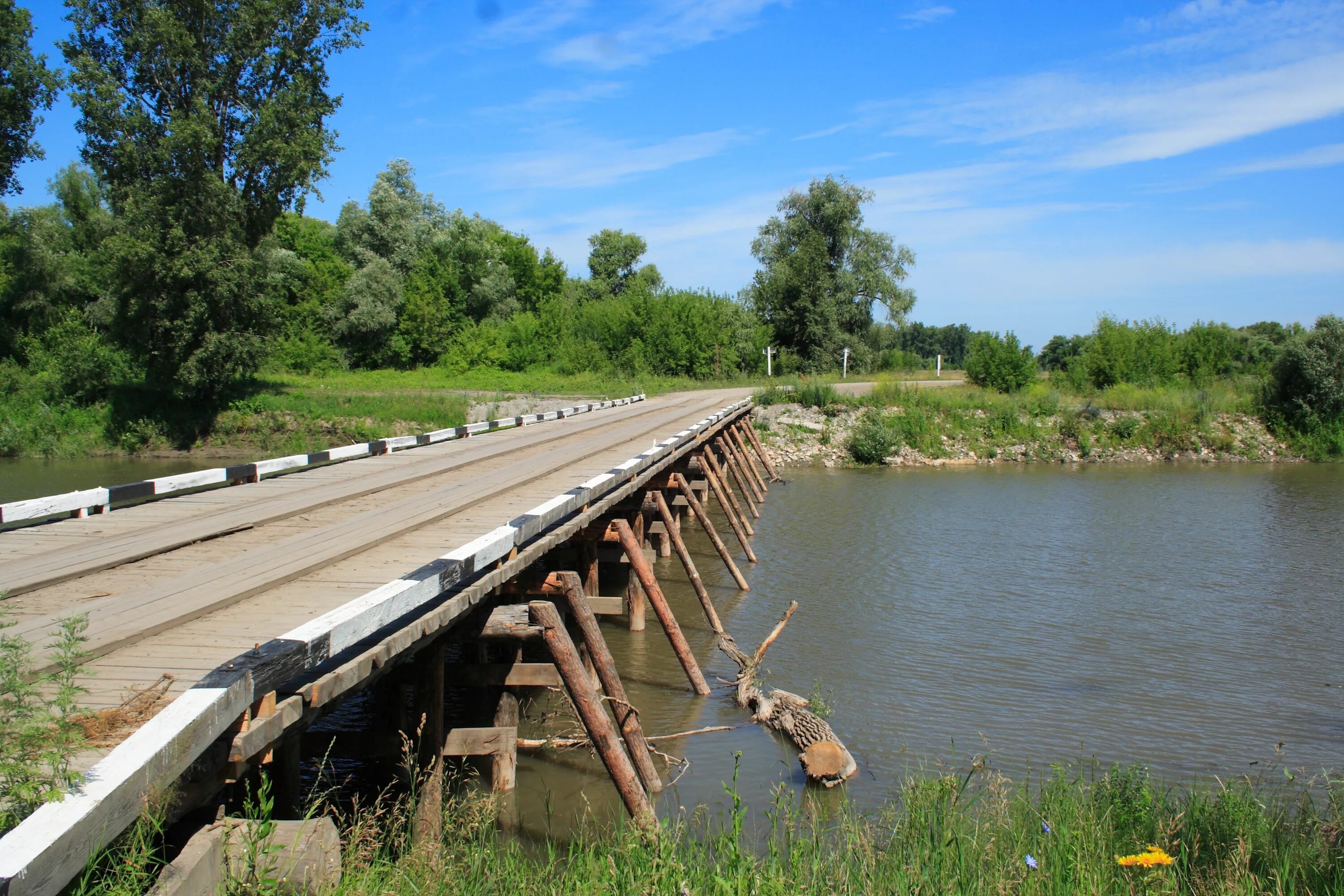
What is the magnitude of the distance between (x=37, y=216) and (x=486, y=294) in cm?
1878

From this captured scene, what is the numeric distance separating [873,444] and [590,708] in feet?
78.8

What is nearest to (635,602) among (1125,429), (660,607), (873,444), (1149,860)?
(660,607)

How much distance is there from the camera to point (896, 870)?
4434mm

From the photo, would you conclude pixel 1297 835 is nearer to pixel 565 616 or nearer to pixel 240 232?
pixel 565 616

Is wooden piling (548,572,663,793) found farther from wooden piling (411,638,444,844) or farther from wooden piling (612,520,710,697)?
wooden piling (612,520,710,697)

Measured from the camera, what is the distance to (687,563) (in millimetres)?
10984

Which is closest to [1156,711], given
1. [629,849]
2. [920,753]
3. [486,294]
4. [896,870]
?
[920,753]

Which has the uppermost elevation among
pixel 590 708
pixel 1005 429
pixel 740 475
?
pixel 1005 429

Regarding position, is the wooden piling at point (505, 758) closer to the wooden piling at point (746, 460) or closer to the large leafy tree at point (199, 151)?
the wooden piling at point (746, 460)

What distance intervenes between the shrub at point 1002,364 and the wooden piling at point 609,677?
103 ft

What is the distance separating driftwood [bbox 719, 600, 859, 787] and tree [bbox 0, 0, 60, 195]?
29499 mm

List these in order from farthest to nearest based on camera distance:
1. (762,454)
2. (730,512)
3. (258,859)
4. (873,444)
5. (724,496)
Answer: (873,444) < (762,454) < (724,496) < (730,512) < (258,859)

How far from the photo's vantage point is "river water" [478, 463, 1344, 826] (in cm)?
757

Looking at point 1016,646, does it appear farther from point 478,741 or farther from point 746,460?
point 746,460
